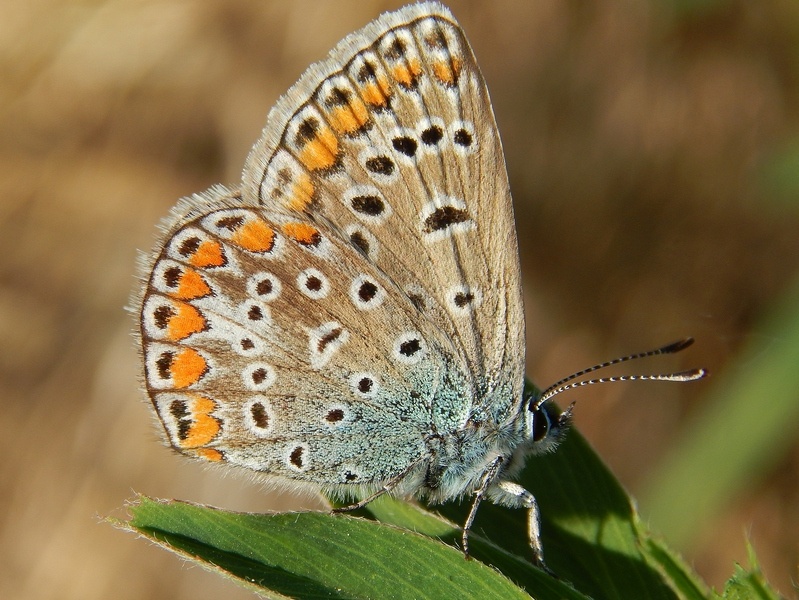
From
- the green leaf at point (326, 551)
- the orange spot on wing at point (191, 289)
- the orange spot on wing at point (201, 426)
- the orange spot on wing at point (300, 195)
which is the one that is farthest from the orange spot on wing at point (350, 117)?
the green leaf at point (326, 551)

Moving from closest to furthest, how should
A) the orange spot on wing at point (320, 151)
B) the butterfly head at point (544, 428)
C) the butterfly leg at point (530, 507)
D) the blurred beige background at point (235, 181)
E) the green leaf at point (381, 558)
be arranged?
the green leaf at point (381, 558) < the butterfly leg at point (530, 507) < the butterfly head at point (544, 428) < the orange spot on wing at point (320, 151) < the blurred beige background at point (235, 181)

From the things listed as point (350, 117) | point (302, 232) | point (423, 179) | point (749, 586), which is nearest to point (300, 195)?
point (302, 232)

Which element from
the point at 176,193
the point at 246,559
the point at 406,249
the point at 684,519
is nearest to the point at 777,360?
the point at 684,519

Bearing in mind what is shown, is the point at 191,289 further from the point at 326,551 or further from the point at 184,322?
the point at 326,551

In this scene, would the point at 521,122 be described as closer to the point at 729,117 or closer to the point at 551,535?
the point at 729,117

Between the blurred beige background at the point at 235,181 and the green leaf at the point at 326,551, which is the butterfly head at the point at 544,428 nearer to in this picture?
the green leaf at the point at 326,551

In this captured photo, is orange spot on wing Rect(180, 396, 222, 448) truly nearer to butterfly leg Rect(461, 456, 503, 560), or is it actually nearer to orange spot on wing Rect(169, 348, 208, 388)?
orange spot on wing Rect(169, 348, 208, 388)
